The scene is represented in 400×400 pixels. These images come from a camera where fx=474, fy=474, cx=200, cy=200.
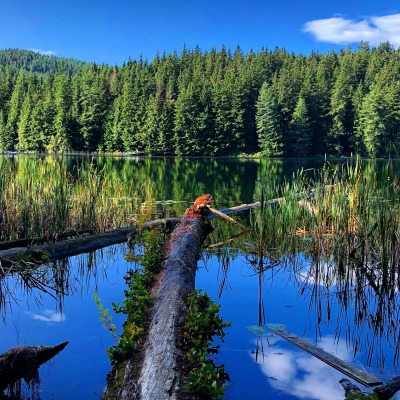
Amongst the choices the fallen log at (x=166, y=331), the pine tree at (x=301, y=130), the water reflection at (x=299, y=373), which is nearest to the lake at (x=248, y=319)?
the water reflection at (x=299, y=373)

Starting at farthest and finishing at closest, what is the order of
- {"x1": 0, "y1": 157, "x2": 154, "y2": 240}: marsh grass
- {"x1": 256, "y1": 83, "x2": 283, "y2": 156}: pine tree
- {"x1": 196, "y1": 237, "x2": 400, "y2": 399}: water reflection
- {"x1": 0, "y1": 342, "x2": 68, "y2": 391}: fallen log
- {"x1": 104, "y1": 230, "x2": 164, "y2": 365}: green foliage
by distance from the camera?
{"x1": 256, "y1": 83, "x2": 283, "y2": 156}: pine tree, {"x1": 0, "y1": 157, "x2": 154, "y2": 240}: marsh grass, {"x1": 196, "y1": 237, "x2": 400, "y2": 399}: water reflection, {"x1": 104, "y1": 230, "x2": 164, "y2": 365}: green foliage, {"x1": 0, "y1": 342, "x2": 68, "y2": 391}: fallen log

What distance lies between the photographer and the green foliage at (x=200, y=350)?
10.9 ft

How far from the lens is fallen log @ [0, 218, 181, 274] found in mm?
6953

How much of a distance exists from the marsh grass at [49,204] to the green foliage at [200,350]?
3.89 meters

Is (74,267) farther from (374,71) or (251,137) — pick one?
(374,71)

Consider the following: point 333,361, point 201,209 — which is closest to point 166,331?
point 333,361

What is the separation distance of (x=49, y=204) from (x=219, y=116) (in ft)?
201

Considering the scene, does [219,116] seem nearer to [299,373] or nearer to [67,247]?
[67,247]

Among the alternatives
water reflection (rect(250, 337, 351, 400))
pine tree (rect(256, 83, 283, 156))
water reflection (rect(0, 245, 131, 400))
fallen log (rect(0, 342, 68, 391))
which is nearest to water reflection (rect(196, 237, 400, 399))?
water reflection (rect(250, 337, 351, 400))

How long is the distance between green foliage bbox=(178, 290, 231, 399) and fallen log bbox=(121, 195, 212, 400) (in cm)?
9

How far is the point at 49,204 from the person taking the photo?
8859 mm

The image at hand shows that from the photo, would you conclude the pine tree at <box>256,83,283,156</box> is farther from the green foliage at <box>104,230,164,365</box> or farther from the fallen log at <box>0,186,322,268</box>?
the green foliage at <box>104,230,164,365</box>

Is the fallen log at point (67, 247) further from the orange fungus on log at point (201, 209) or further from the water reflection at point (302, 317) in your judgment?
the water reflection at point (302, 317)

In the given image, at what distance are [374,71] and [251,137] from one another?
1148 inches
